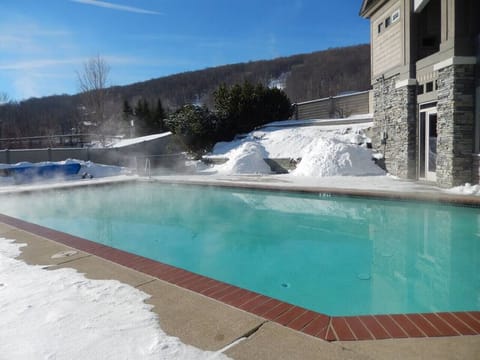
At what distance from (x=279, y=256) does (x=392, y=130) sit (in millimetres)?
7313

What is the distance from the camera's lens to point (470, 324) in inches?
85.6

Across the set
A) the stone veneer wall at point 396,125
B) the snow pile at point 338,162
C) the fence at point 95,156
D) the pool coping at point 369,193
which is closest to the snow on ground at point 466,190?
the pool coping at point 369,193

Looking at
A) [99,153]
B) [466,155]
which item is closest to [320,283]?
[466,155]

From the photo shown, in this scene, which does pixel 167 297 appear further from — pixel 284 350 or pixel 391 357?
pixel 391 357

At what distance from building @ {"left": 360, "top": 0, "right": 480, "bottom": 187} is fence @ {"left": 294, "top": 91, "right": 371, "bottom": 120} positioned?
4597mm

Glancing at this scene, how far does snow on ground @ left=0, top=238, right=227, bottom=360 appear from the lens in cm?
→ 197

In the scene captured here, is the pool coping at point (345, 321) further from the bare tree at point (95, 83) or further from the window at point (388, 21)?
the bare tree at point (95, 83)

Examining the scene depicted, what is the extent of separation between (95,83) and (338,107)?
1580 centimetres

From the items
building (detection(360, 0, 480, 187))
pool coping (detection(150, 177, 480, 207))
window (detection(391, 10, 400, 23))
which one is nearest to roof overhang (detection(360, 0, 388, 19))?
building (detection(360, 0, 480, 187))

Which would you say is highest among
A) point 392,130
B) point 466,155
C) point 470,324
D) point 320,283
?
point 392,130

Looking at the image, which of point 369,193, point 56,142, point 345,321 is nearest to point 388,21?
point 369,193

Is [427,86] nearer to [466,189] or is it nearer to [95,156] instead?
[466,189]

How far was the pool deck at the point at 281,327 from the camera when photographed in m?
1.92

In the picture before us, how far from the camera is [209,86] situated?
5675 centimetres
